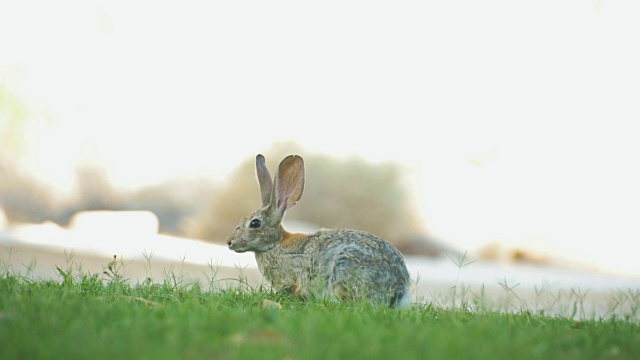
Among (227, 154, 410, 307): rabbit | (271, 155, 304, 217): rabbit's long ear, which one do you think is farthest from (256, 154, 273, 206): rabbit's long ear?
(271, 155, 304, 217): rabbit's long ear

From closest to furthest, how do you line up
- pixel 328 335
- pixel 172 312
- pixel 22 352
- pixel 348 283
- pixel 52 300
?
pixel 22 352, pixel 328 335, pixel 172 312, pixel 52 300, pixel 348 283

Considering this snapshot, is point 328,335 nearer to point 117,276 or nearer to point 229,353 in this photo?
point 229,353

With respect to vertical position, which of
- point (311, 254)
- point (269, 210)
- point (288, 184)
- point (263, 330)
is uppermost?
point (288, 184)

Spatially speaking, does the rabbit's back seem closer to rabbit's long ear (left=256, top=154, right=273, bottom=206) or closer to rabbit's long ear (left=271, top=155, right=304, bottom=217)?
rabbit's long ear (left=271, top=155, right=304, bottom=217)

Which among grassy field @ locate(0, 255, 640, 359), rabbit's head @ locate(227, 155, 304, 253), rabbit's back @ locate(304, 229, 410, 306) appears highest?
rabbit's head @ locate(227, 155, 304, 253)

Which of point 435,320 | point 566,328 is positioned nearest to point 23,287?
point 435,320

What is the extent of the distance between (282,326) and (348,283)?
2.34 meters

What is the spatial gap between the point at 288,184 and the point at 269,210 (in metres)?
0.33

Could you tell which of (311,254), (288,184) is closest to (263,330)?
(311,254)

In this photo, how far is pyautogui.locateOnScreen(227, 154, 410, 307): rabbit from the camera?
6988 mm

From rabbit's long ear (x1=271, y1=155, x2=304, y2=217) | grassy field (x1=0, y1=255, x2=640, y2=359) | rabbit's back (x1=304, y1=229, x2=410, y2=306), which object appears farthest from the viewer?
rabbit's long ear (x1=271, y1=155, x2=304, y2=217)

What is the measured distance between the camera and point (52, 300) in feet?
18.2

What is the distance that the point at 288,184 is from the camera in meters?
7.98

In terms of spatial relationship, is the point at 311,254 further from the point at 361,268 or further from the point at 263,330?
the point at 263,330
